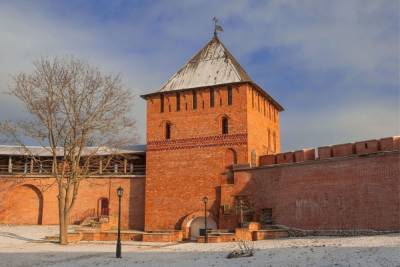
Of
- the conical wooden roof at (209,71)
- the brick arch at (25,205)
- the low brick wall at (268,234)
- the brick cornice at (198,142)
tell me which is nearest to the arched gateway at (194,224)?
the brick cornice at (198,142)

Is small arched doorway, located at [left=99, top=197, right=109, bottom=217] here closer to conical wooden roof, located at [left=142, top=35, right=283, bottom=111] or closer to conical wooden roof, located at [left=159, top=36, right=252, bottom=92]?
conical wooden roof, located at [left=142, top=35, right=283, bottom=111]

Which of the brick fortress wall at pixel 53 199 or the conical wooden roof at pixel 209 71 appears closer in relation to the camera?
the conical wooden roof at pixel 209 71

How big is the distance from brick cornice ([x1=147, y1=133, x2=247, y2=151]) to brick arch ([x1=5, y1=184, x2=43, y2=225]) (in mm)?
7707

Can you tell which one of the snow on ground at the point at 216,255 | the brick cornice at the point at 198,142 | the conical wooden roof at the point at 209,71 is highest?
the conical wooden roof at the point at 209,71

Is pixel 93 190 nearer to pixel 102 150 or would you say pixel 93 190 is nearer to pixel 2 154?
pixel 102 150

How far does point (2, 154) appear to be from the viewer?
96.8ft

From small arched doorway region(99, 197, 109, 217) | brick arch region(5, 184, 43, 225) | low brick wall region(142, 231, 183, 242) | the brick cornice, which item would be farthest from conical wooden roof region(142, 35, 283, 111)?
brick arch region(5, 184, 43, 225)

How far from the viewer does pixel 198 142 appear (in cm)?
2605

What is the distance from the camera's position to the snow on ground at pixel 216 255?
1246 cm

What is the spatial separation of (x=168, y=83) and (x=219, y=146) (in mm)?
5193

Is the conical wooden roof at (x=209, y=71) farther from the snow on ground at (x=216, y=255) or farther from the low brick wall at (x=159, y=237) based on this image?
the snow on ground at (x=216, y=255)

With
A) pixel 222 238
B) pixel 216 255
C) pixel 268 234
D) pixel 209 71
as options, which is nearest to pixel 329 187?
pixel 268 234

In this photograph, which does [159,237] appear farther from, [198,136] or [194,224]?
[198,136]

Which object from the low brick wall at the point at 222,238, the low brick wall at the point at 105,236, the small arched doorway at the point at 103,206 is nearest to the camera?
the low brick wall at the point at 222,238
